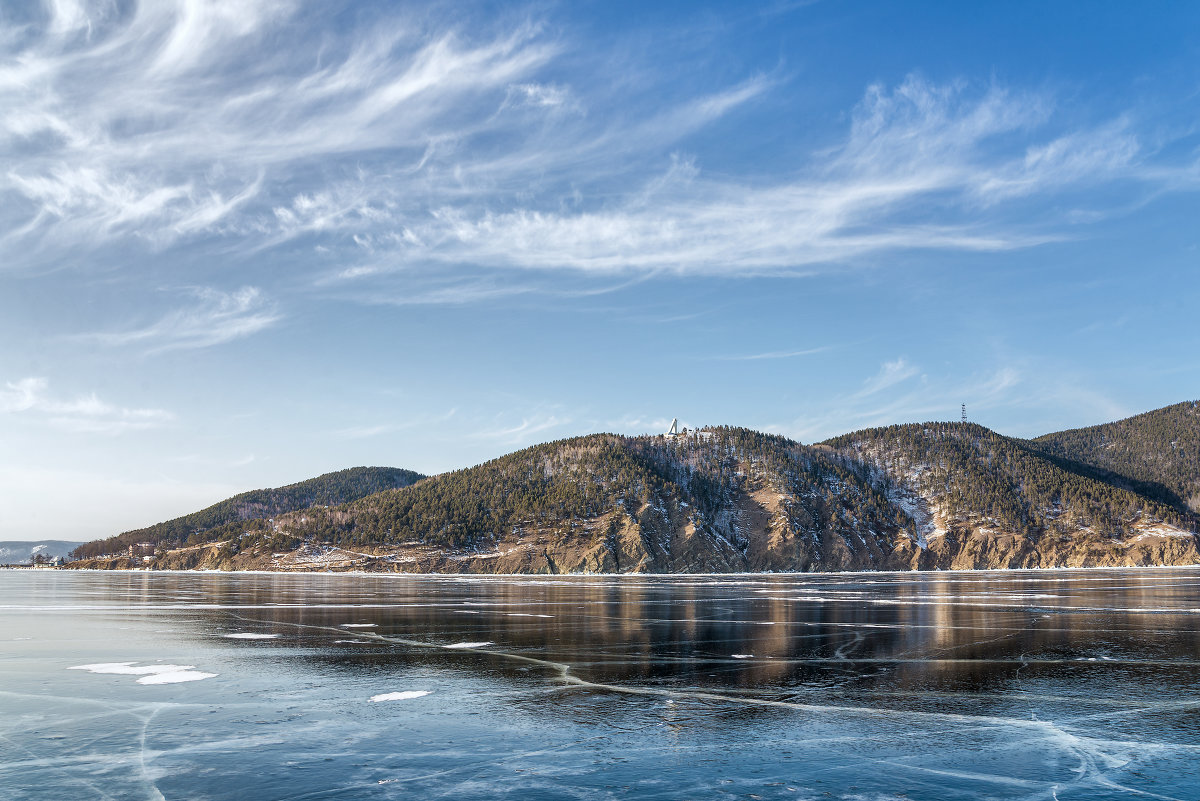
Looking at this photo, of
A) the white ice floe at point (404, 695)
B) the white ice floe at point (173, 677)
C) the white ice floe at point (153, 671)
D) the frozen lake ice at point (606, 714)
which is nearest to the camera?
the frozen lake ice at point (606, 714)

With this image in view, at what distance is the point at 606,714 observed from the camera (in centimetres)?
1788

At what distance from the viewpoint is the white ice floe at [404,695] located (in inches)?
787

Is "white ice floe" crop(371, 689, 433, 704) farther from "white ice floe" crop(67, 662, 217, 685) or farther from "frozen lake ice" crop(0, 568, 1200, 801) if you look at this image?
"white ice floe" crop(67, 662, 217, 685)

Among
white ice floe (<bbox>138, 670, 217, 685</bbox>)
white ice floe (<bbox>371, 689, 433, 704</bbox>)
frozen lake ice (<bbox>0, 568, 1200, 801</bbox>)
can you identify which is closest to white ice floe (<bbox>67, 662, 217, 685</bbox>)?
white ice floe (<bbox>138, 670, 217, 685</bbox>)

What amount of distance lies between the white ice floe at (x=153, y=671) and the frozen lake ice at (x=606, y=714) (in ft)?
0.57

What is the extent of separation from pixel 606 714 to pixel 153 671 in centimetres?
1526

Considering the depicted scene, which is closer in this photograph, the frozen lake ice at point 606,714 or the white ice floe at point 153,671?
the frozen lake ice at point 606,714

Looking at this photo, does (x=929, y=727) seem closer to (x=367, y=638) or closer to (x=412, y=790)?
(x=412, y=790)

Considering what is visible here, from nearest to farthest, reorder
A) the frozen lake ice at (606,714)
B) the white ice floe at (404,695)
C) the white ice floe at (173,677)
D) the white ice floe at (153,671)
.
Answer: the frozen lake ice at (606,714), the white ice floe at (404,695), the white ice floe at (173,677), the white ice floe at (153,671)

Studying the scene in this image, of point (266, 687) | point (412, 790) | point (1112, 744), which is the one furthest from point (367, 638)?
point (1112, 744)

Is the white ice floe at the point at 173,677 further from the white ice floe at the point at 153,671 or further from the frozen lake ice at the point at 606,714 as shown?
the frozen lake ice at the point at 606,714

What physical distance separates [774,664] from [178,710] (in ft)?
54.3

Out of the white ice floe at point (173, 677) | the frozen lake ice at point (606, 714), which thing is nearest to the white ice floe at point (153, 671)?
the white ice floe at point (173, 677)

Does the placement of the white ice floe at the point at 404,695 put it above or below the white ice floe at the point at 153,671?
above
